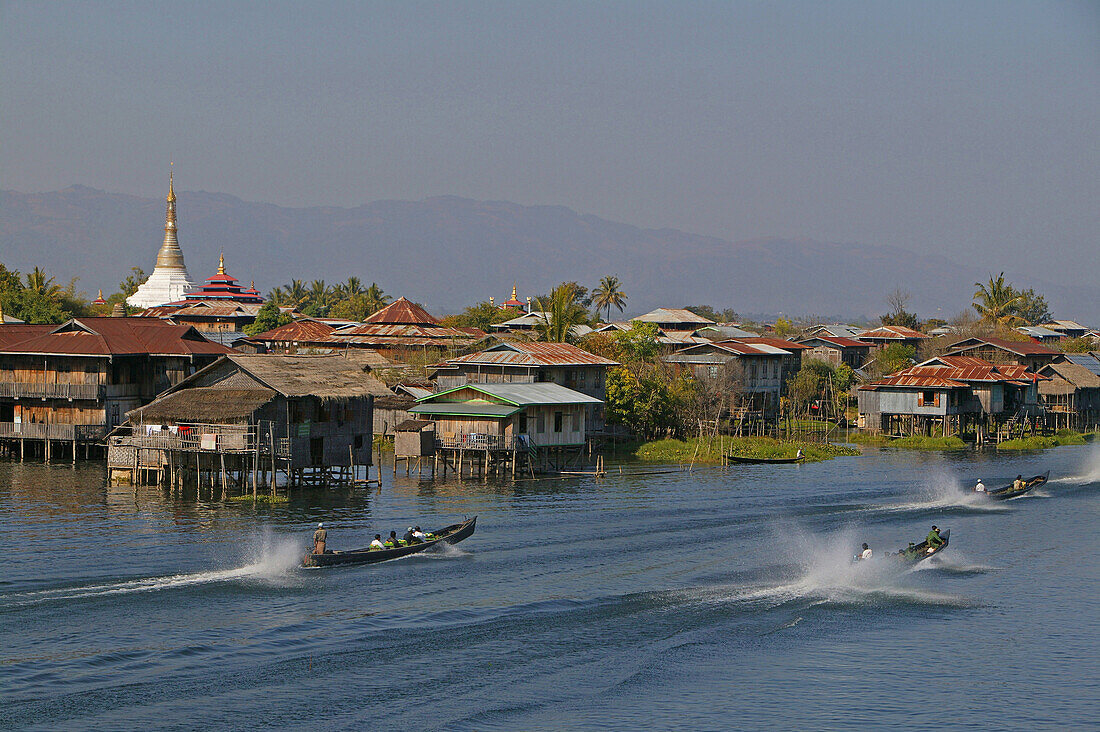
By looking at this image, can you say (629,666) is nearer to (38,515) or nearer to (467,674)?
(467,674)

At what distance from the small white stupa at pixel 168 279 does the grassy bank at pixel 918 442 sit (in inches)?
3815

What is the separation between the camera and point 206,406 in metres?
51.7

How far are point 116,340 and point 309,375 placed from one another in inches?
544

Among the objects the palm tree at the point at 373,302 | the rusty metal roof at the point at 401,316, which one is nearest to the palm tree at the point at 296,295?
the palm tree at the point at 373,302

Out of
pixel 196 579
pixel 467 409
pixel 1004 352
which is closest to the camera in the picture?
pixel 196 579

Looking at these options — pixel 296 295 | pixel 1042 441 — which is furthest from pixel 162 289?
pixel 1042 441

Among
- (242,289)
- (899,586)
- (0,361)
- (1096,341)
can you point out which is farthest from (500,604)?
(242,289)

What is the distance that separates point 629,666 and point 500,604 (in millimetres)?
5617

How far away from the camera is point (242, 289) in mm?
152125

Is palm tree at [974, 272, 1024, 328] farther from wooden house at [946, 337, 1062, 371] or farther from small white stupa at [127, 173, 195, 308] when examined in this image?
small white stupa at [127, 173, 195, 308]

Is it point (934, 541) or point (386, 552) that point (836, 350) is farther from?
point (386, 552)

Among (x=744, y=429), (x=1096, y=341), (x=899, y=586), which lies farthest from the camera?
(x=1096, y=341)

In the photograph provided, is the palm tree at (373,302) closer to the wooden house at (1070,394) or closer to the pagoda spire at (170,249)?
the pagoda spire at (170,249)

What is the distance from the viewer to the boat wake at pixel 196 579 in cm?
3194
